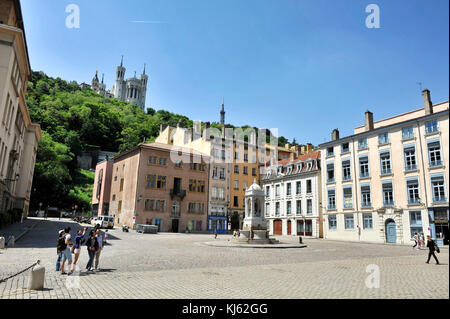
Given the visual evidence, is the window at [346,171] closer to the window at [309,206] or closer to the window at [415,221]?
the window at [309,206]

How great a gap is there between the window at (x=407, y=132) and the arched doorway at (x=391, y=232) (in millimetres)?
9741

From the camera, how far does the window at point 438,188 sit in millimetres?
30672

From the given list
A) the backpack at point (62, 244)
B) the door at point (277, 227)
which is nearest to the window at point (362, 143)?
A: the door at point (277, 227)

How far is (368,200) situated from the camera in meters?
37.5

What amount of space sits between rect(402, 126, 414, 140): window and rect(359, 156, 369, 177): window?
5192mm

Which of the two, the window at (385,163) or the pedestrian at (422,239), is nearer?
the pedestrian at (422,239)

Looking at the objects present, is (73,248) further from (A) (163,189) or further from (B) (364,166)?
(B) (364,166)

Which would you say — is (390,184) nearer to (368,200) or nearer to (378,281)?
(368,200)

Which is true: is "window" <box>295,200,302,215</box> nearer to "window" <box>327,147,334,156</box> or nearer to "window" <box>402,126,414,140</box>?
"window" <box>327,147,334,156</box>

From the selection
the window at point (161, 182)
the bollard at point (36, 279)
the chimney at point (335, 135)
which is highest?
the chimney at point (335, 135)

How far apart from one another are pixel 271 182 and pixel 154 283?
46136 mm

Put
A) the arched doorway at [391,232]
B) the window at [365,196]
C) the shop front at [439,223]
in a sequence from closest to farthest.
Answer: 1. the shop front at [439,223]
2. the arched doorway at [391,232]
3. the window at [365,196]

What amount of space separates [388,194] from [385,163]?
3712mm

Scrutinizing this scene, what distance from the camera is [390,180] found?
3525 cm
